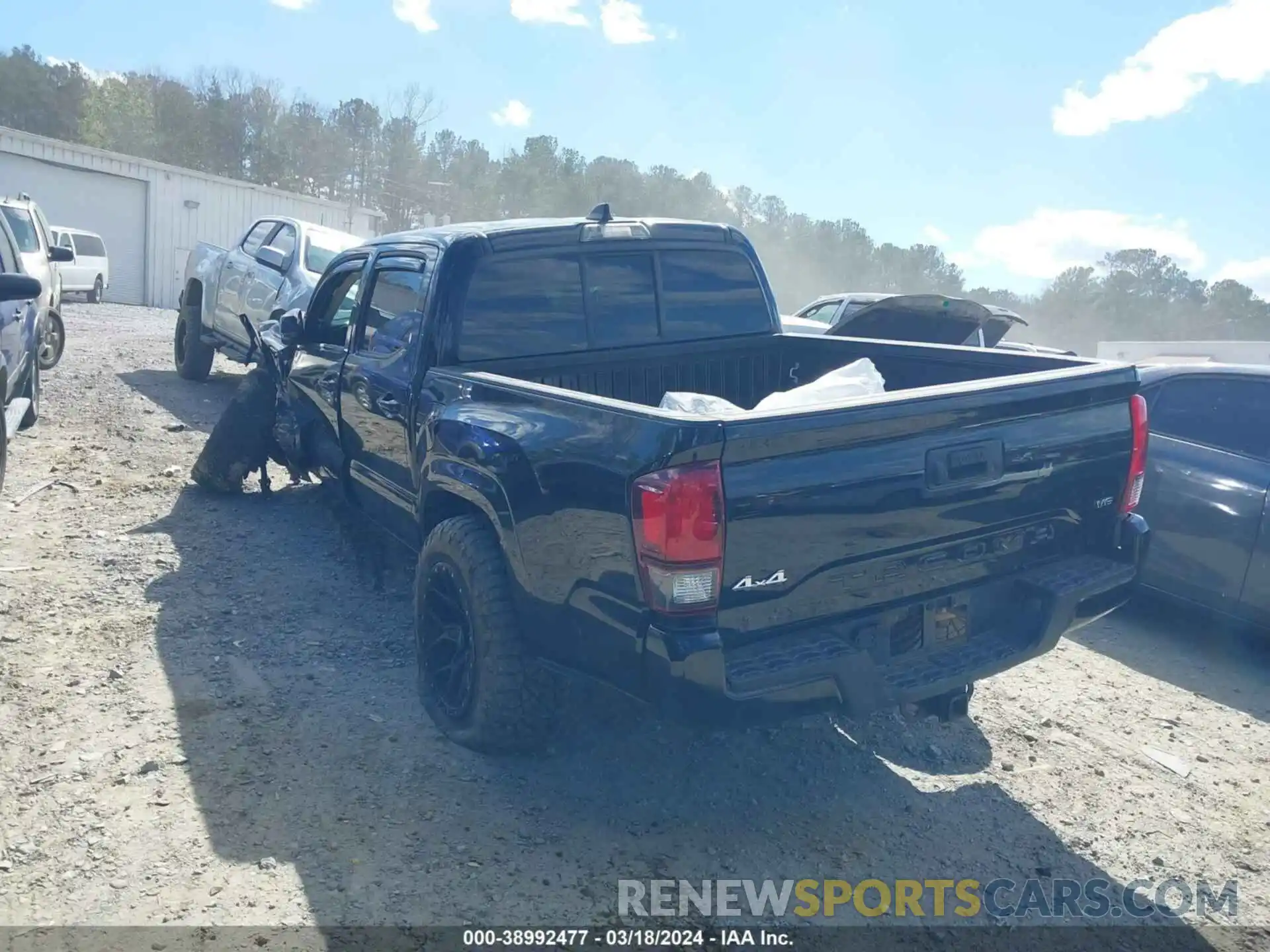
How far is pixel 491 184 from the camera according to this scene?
48031 millimetres

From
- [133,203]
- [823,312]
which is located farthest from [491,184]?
[823,312]

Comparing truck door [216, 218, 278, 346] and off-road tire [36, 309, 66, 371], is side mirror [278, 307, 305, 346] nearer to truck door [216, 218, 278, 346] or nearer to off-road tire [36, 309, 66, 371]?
truck door [216, 218, 278, 346]

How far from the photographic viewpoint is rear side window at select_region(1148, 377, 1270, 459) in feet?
17.9

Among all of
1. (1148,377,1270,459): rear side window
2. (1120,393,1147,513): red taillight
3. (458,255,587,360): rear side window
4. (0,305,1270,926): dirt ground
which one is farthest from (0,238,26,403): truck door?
(1148,377,1270,459): rear side window

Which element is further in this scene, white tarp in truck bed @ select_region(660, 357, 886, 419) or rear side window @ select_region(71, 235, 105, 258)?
rear side window @ select_region(71, 235, 105, 258)

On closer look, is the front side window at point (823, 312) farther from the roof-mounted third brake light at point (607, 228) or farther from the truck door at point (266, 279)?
the roof-mounted third brake light at point (607, 228)

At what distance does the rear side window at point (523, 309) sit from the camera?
428 centimetres

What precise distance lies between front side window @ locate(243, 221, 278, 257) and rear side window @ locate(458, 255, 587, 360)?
7.14m

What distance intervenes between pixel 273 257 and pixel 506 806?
8033mm

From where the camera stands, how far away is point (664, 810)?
3.61 metres

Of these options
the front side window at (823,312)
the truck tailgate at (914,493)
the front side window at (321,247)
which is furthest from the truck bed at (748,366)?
the front side window at (823,312)

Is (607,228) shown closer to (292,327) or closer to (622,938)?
(292,327)

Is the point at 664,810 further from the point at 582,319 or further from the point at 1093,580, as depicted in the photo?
the point at 582,319

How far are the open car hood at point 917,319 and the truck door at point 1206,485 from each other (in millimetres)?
2127
